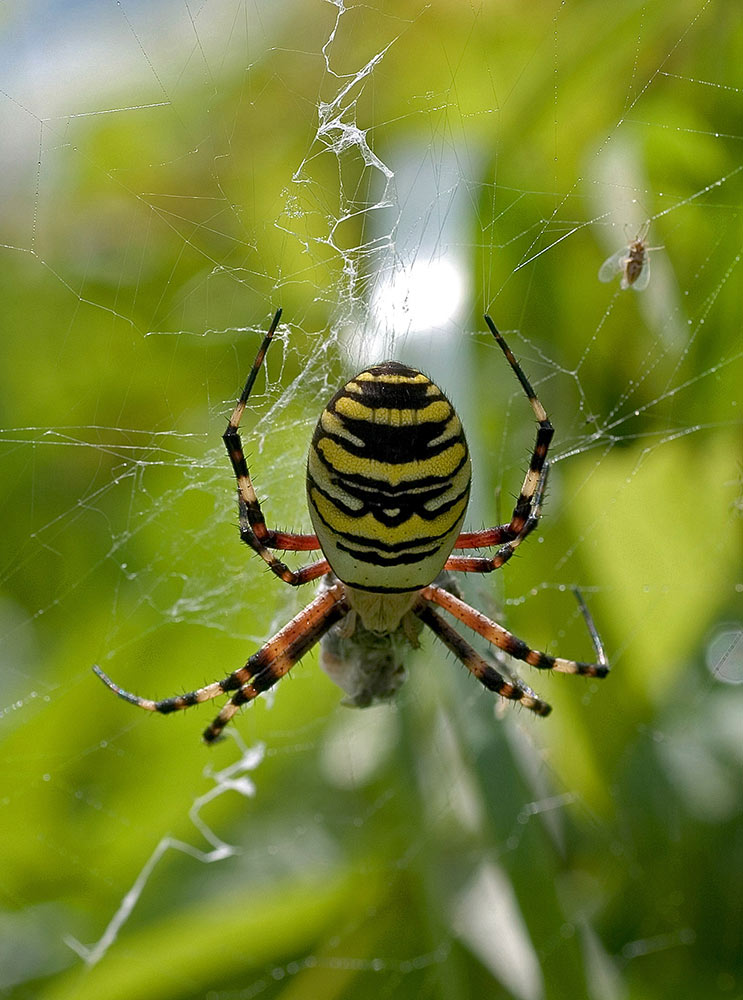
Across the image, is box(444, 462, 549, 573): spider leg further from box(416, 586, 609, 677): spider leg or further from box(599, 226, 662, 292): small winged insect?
box(599, 226, 662, 292): small winged insect

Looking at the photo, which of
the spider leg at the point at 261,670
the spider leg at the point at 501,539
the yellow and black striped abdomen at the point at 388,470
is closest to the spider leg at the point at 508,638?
the spider leg at the point at 501,539

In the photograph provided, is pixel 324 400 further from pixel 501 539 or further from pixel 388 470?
pixel 388 470

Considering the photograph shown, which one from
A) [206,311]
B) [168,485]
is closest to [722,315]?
[206,311]

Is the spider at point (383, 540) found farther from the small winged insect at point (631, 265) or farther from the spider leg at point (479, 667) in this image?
the small winged insect at point (631, 265)

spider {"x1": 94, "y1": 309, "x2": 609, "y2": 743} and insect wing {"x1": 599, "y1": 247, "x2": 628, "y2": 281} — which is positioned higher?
insect wing {"x1": 599, "y1": 247, "x2": 628, "y2": 281}

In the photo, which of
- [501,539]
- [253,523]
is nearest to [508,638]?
[501,539]

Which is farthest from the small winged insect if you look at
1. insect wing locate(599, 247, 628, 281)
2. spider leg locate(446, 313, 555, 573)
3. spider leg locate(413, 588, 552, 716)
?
spider leg locate(413, 588, 552, 716)

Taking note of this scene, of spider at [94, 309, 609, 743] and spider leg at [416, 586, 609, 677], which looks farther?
spider leg at [416, 586, 609, 677]
